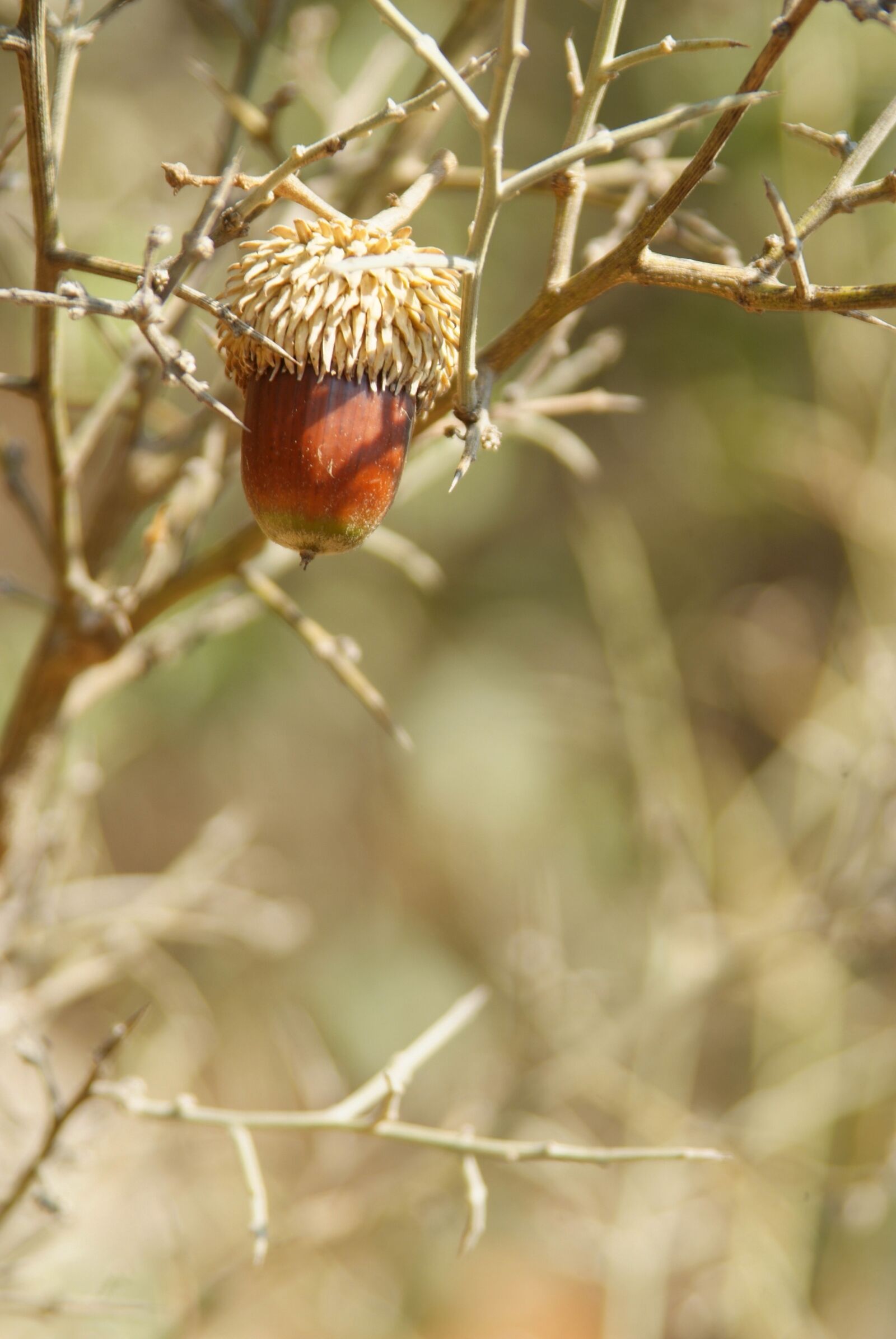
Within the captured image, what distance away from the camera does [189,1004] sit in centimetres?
203

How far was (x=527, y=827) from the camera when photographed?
275 cm

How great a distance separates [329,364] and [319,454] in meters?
0.04

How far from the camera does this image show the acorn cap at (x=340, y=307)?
0.43 m

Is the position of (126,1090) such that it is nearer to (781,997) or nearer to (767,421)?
(781,997)

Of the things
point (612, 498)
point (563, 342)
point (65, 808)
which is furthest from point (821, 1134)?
point (612, 498)

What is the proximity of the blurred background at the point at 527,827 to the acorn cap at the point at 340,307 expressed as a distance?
0.91ft

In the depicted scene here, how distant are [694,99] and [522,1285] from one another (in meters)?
2.79

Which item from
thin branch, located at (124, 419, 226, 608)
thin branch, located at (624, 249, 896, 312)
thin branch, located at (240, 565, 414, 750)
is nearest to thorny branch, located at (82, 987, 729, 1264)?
thin branch, located at (240, 565, 414, 750)

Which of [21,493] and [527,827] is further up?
[21,493]

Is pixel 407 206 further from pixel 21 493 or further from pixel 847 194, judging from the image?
pixel 21 493

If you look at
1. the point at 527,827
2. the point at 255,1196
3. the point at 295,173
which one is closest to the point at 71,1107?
the point at 255,1196

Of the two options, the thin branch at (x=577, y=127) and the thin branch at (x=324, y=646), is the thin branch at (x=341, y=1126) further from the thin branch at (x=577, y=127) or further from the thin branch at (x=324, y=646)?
the thin branch at (x=577, y=127)

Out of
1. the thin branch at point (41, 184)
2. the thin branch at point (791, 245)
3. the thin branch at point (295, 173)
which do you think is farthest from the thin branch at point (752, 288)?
the thin branch at point (41, 184)

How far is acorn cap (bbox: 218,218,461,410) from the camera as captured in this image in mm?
432
